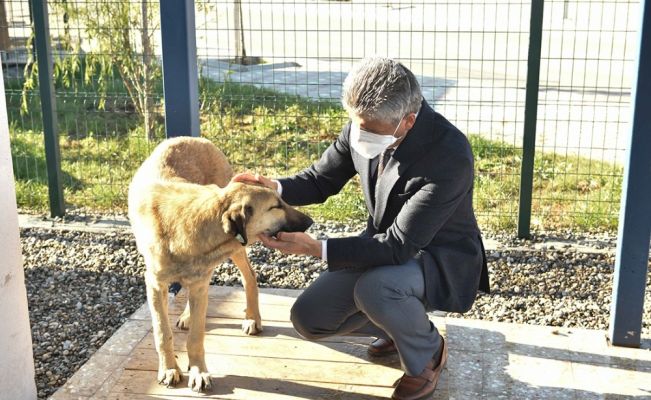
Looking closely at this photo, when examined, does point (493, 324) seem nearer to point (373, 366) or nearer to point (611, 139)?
point (373, 366)

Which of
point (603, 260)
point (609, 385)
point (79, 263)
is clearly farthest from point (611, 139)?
point (79, 263)

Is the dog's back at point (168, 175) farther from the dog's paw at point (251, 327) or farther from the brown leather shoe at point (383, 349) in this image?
the brown leather shoe at point (383, 349)

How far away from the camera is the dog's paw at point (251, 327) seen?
4.72 meters

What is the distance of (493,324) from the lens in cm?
495

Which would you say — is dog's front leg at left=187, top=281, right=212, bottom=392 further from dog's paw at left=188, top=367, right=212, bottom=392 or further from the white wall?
the white wall

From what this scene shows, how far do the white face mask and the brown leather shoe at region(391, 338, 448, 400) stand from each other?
1.16 m

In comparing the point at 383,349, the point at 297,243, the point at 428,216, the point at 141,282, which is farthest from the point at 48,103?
the point at 428,216

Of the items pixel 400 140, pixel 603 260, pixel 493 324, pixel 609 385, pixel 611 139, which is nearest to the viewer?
pixel 400 140

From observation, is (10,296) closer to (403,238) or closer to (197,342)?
(197,342)

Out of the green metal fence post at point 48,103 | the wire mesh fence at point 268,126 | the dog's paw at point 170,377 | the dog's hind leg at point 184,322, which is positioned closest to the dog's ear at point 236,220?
the dog's paw at point 170,377

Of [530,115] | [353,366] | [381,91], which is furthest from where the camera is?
[530,115]

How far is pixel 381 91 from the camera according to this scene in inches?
145

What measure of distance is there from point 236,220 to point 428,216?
0.96 metres

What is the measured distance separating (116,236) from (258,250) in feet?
4.38
